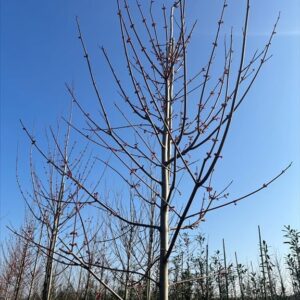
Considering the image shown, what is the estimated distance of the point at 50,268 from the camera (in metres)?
5.38

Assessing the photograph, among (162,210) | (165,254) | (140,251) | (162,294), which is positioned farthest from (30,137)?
(140,251)

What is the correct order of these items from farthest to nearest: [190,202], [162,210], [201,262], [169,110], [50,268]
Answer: [201,262] → [50,268] → [169,110] → [162,210] → [190,202]

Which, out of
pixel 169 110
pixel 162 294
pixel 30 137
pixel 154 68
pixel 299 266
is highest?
pixel 299 266

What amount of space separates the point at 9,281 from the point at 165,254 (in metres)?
13.7

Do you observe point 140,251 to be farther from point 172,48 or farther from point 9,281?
point 9,281

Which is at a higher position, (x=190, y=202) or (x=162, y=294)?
(x=190, y=202)

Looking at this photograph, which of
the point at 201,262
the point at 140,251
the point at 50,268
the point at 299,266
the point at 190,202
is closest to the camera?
the point at 190,202

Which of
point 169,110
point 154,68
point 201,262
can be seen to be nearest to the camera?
point 169,110

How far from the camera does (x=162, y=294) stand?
188 centimetres

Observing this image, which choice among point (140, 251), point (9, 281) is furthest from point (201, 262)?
point (140, 251)

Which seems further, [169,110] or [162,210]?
[169,110]

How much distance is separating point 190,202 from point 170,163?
0.85m

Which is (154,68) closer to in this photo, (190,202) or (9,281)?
(190,202)

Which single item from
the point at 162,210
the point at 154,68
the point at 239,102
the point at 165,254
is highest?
the point at 154,68
